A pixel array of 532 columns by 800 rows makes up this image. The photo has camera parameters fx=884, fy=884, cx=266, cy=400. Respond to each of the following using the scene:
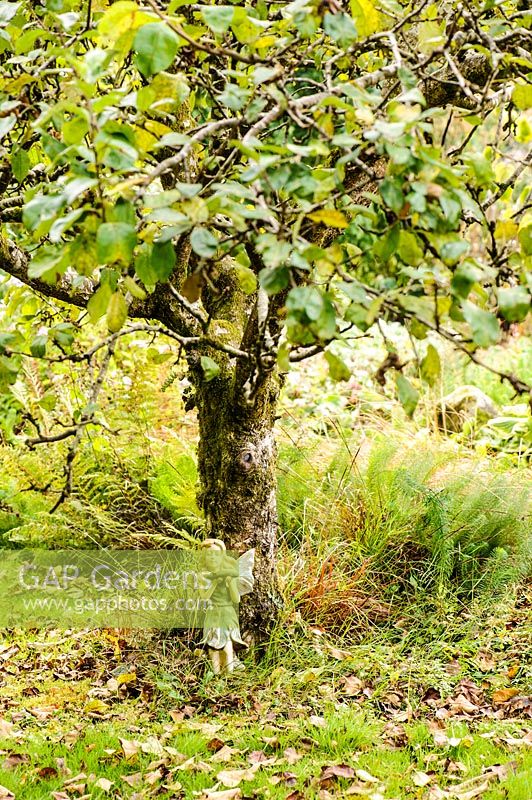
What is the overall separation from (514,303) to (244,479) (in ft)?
7.49

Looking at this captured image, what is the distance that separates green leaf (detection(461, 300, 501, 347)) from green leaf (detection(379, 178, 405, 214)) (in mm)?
215

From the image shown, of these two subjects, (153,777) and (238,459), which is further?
(238,459)

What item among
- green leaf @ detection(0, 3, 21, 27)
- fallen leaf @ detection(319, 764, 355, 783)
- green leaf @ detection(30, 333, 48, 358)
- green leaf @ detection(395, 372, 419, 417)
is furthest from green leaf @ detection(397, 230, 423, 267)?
Result: fallen leaf @ detection(319, 764, 355, 783)

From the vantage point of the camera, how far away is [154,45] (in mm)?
1337

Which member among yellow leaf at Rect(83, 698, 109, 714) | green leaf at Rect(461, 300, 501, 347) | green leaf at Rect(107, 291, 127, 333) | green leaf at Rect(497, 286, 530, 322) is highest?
green leaf at Rect(107, 291, 127, 333)

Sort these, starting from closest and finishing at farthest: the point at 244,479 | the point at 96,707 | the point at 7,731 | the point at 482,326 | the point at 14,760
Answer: the point at 482,326 → the point at 14,760 → the point at 7,731 → the point at 96,707 → the point at 244,479

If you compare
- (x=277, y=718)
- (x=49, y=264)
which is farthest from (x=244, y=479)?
(x=49, y=264)

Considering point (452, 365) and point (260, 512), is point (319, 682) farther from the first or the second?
point (452, 365)

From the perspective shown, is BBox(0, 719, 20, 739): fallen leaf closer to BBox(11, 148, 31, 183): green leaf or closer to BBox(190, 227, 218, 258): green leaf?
BBox(11, 148, 31, 183): green leaf

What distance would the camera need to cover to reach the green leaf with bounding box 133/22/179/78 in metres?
1.33

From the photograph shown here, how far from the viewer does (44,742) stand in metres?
3.13

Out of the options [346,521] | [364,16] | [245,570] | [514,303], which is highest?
[364,16]

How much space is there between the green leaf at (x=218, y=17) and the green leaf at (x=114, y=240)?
349 millimetres

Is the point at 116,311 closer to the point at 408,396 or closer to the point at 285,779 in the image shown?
the point at 408,396
